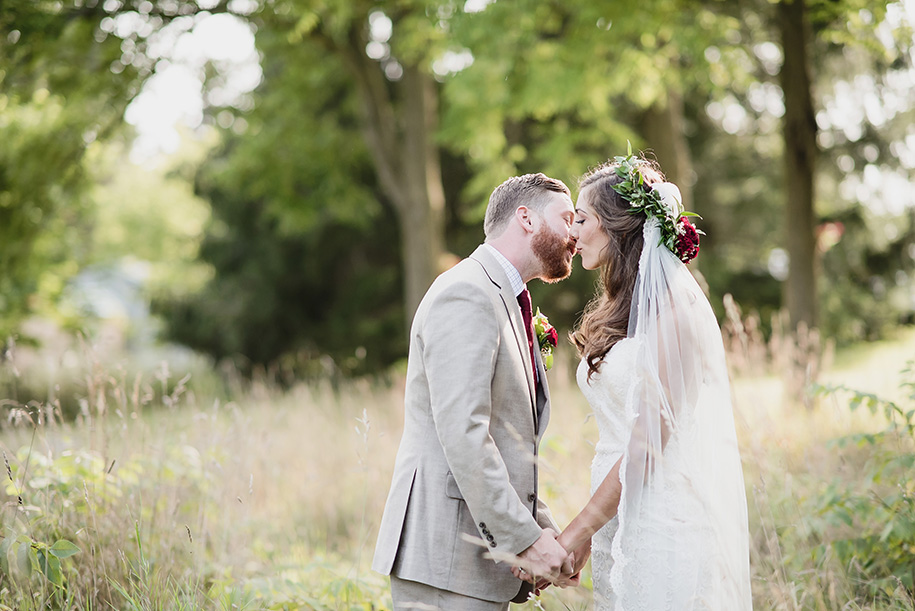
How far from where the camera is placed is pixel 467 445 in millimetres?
2580

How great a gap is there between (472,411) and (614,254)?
3.33 feet

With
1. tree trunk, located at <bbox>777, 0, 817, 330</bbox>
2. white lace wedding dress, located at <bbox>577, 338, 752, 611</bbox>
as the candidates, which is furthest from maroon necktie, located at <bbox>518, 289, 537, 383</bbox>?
tree trunk, located at <bbox>777, 0, 817, 330</bbox>

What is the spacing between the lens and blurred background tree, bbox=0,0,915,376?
26.3 feet

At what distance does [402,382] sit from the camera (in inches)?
324

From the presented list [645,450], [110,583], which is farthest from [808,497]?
[110,583]

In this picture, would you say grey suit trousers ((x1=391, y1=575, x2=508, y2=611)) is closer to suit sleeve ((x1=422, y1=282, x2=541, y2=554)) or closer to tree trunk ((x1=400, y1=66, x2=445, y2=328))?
suit sleeve ((x1=422, y1=282, x2=541, y2=554))

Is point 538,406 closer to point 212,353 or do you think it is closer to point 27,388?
point 27,388

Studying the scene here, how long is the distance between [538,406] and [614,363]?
15.5 inches

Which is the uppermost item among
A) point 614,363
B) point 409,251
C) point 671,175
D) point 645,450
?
point 671,175

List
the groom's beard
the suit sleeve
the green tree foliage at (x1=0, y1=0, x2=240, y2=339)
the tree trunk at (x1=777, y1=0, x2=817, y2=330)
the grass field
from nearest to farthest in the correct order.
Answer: the suit sleeve, the groom's beard, the grass field, the green tree foliage at (x1=0, y1=0, x2=240, y2=339), the tree trunk at (x1=777, y1=0, x2=817, y2=330)

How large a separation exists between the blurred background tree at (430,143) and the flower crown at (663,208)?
4.54 metres

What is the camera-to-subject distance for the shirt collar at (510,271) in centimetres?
296

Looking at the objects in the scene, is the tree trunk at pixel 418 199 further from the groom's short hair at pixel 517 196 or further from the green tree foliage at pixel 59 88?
the groom's short hair at pixel 517 196

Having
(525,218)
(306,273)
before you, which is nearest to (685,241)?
(525,218)
